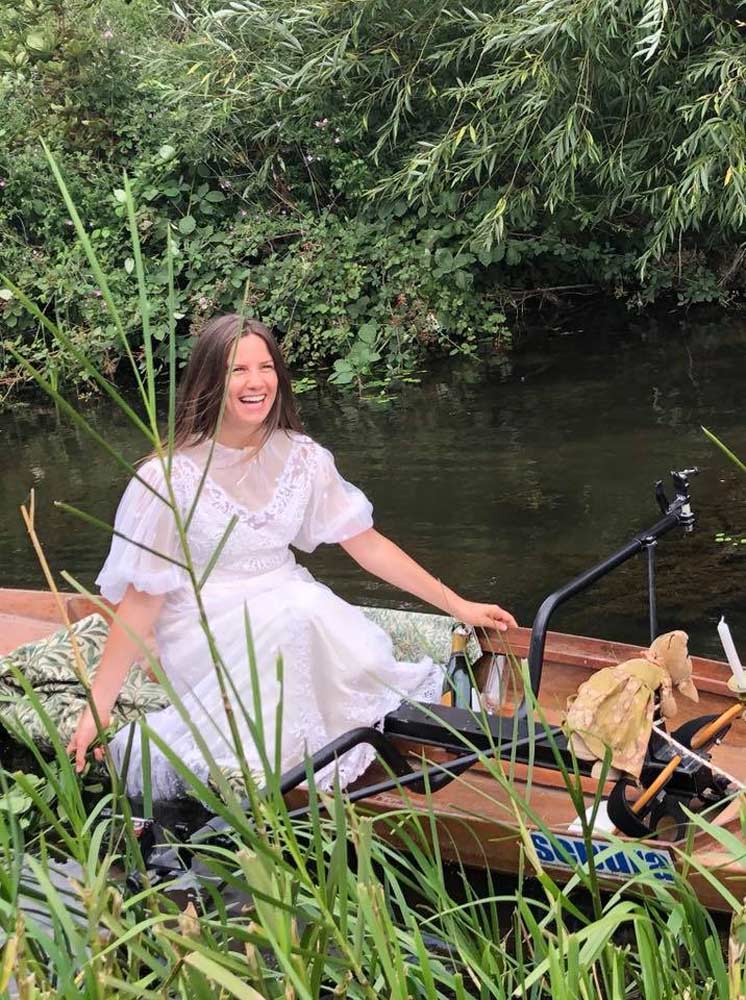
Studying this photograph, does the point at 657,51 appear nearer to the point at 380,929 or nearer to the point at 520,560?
the point at 520,560

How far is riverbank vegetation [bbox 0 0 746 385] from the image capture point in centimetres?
841

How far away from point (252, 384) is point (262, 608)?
2.04 ft

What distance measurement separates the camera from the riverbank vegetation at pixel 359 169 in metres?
8.41

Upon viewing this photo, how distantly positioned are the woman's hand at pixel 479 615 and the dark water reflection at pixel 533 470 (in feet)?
5.63

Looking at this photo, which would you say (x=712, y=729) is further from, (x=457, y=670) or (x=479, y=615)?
(x=457, y=670)

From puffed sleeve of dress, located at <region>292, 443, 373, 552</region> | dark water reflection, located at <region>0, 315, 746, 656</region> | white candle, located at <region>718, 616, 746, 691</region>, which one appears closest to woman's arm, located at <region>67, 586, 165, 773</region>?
puffed sleeve of dress, located at <region>292, 443, 373, 552</region>

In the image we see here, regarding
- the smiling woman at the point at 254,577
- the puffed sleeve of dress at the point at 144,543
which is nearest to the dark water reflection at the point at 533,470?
the smiling woman at the point at 254,577

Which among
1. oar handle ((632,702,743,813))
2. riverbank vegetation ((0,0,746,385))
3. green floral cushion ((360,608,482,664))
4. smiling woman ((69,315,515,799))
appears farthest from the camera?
riverbank vegetation ((0,0,746,385))

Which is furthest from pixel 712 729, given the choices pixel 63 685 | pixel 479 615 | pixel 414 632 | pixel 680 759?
pixel 63 685

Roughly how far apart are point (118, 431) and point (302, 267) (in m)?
2.07

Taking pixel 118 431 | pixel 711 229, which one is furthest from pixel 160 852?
pixel 711 229

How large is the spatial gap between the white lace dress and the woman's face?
14 cm

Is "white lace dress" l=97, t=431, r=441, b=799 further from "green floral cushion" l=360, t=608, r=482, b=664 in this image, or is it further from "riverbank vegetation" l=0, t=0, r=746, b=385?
"riverbank vegetation" l=0, t=0, r=746, b=385

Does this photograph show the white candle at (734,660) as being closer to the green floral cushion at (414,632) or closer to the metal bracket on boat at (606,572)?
the metal bracket on boat at (606,572)
